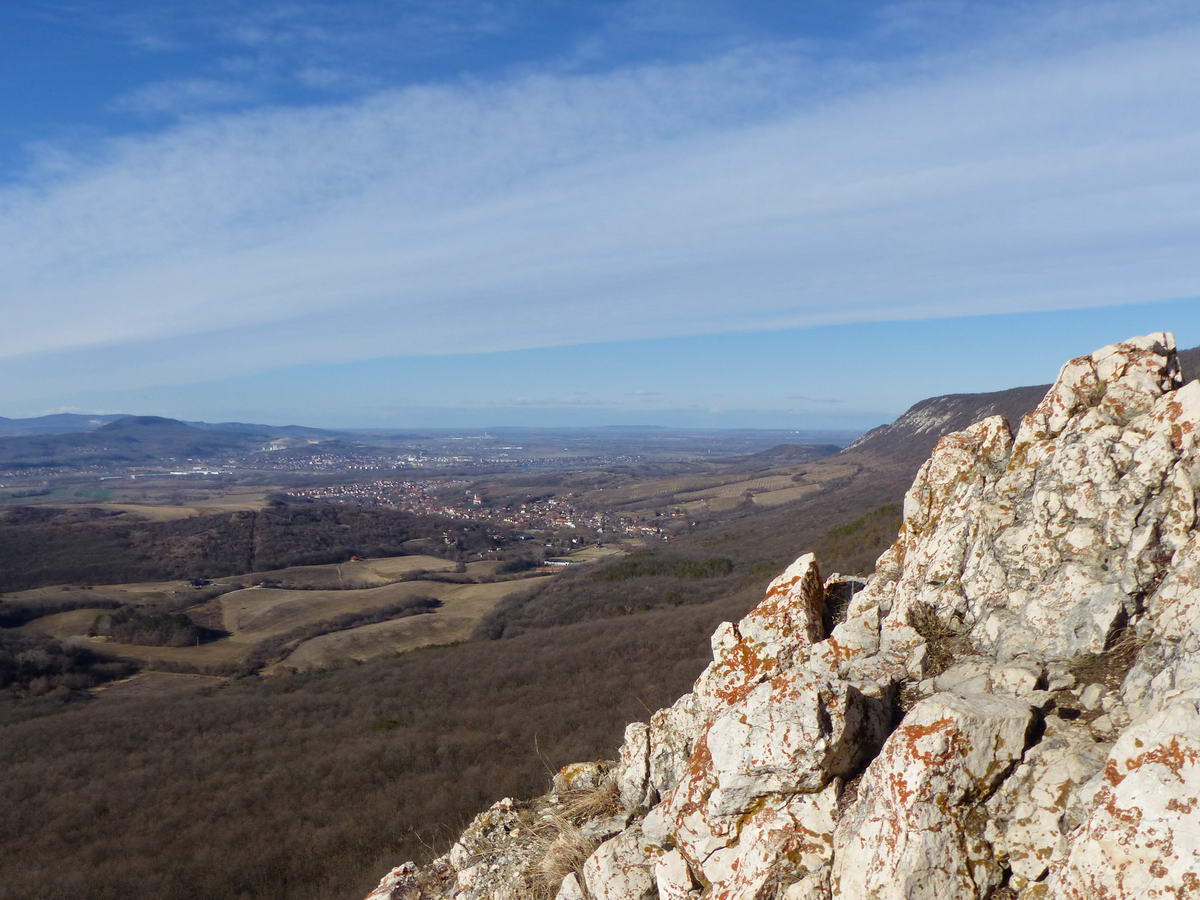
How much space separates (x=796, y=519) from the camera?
8781cm

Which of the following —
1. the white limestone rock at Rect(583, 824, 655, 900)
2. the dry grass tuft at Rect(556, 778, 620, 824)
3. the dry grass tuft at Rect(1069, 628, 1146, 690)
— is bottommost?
the dry grass tuft at Rect(556, 778, 620, 824)

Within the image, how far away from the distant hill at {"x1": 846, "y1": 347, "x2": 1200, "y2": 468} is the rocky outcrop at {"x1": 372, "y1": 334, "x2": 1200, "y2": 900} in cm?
12124

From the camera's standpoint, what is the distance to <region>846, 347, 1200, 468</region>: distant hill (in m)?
128

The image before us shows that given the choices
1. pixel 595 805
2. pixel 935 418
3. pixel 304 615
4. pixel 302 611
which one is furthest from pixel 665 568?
pixel 935 418

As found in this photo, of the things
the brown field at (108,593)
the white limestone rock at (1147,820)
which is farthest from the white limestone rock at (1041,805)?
the brown field at (108,593)

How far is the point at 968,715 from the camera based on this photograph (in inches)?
210

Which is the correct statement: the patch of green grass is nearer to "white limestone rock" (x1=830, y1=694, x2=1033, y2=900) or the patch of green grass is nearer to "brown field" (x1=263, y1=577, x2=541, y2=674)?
"brown field" (x1=263, y1=577, x2=541, y2=674)

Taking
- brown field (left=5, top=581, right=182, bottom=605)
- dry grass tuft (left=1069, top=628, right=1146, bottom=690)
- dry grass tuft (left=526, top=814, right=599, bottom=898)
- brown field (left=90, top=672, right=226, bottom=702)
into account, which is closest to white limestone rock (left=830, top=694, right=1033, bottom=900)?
dry grass tuft (left=1069, top=628, right=1146, bottom=690)

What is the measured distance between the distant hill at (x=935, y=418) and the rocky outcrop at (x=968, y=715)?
121 meters

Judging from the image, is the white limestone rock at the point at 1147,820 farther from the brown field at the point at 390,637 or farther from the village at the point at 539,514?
the village at the point at 539,514

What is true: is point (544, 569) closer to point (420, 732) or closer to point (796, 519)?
point (796, 519)

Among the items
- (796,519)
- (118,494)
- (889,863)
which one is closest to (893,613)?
(889,863)

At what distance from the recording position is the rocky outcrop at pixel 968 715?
Result: 4.91m

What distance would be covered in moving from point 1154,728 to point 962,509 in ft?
14.6
